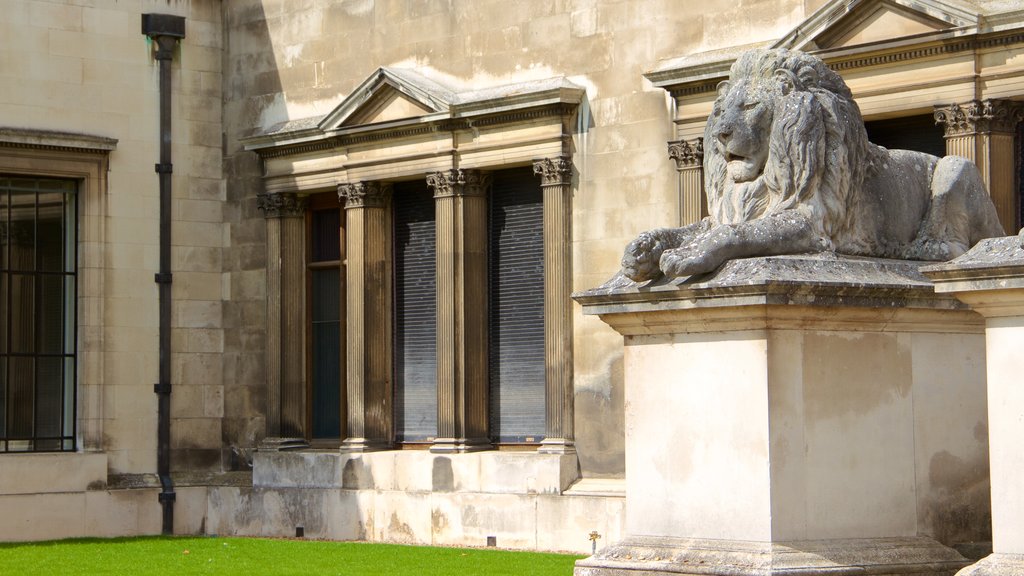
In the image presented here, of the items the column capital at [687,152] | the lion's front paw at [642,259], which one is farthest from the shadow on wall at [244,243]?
the lion's front paw at [642,259]

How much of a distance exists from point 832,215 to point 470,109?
12.2 m

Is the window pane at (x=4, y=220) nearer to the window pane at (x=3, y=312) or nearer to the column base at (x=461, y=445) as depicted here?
the window pane at (x=3, y=312)

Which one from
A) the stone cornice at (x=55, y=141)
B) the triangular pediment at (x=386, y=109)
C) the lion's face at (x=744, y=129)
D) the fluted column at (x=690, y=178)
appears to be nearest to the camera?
the lion's face at (x=744, y=129)

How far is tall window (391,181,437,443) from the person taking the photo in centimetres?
2238

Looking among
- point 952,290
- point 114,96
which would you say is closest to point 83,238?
point 114,96

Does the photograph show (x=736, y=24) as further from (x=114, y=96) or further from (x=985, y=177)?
(x=114, y=96)

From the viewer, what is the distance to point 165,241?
23.6 meters

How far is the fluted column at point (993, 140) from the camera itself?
16.7m

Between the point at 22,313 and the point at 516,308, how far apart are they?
6009mm

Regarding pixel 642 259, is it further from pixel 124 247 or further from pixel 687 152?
pixel 124 247

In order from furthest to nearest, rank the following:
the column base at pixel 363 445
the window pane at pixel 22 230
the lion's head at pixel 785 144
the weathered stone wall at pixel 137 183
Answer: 1. the weathered stone wall at pixel 137 183
2. the window pane at pixel 22 230
3. the column base at pixel 363 445
4. the lion's head at pixel 785 144

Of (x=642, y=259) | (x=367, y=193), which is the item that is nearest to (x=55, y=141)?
(x=367, y=193)

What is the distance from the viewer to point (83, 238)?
23.0 metres

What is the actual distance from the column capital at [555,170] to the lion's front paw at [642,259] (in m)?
11.3
